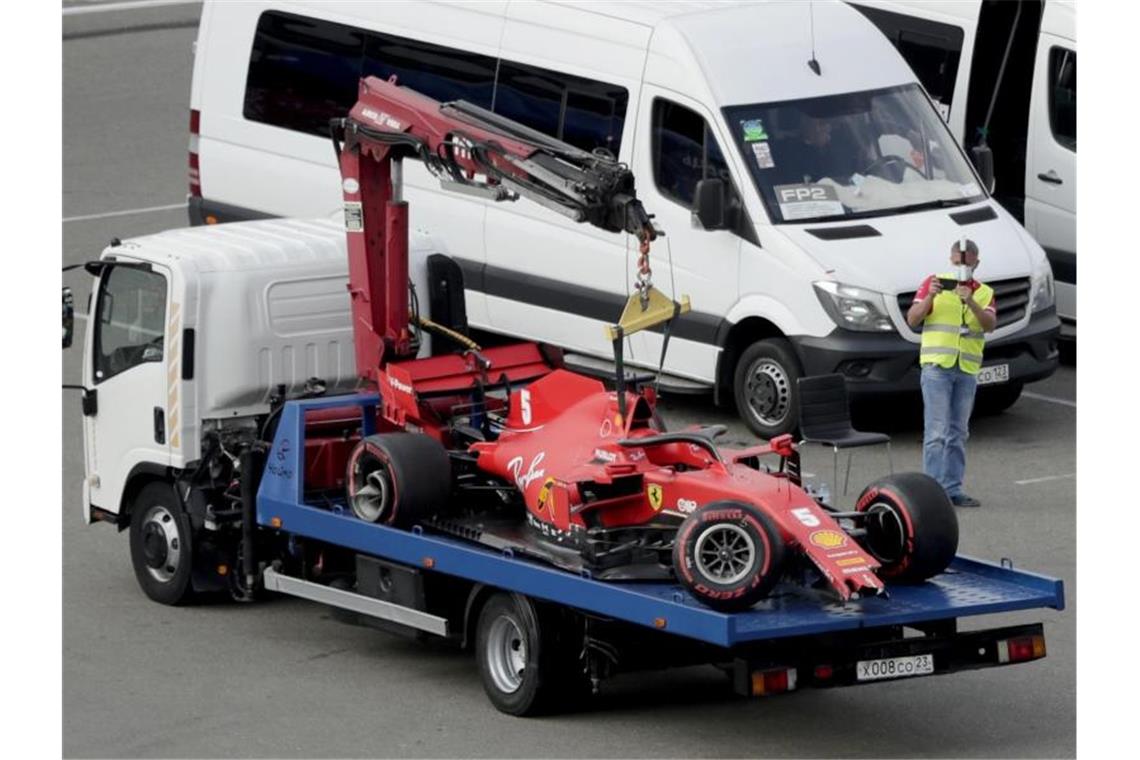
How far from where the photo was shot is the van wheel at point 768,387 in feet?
56.4

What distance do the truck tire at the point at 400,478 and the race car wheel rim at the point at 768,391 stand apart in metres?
4.93

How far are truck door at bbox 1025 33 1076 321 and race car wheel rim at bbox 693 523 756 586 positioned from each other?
8876 mm

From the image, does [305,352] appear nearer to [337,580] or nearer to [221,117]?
[337,580]

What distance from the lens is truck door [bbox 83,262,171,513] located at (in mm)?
14102

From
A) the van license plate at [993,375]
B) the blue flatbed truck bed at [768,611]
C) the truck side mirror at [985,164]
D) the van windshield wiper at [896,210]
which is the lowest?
the van license plate at [993,375]

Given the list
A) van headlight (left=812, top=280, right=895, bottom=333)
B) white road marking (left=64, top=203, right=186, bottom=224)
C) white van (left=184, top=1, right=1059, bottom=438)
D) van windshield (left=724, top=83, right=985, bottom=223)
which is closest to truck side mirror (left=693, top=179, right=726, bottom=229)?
white van (left=184, top=1, right=1059, bottom=438)

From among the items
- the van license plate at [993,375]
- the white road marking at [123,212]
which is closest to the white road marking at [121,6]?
the white road marking at [123,212]

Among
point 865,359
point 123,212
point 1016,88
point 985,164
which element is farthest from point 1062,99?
point 123,212

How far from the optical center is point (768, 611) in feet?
36.8

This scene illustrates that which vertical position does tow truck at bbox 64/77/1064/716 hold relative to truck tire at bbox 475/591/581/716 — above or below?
above

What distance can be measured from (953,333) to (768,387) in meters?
1.91

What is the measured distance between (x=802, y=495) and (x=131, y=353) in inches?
175

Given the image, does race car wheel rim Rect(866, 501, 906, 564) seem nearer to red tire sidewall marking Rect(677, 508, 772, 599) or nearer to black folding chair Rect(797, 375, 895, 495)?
red tire sidewall marking Rect(677, 508, 772, 599)

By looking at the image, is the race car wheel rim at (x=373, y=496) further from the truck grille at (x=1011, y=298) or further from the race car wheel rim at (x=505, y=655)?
the truck grille at (x=1011, y=298)
